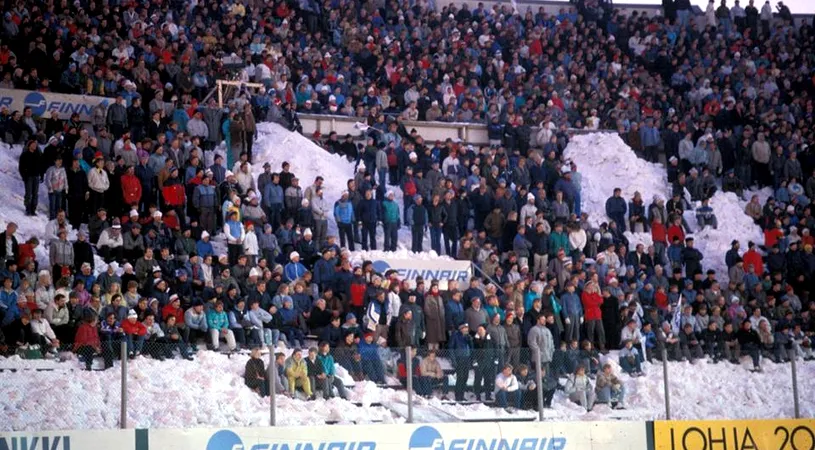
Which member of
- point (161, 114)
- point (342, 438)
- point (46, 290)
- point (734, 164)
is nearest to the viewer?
point (342, 438)

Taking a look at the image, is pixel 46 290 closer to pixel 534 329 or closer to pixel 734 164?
pixel 534 329

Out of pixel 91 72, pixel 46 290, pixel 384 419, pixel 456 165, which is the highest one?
pixel 91 72

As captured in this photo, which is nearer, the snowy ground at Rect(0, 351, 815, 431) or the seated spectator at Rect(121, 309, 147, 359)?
the snowy ground at Rect(0, 351, 815, 431)

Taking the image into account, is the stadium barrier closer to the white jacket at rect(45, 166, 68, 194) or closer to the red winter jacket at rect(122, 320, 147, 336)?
the red winter jacket at rect(122, 320, 147, 336)

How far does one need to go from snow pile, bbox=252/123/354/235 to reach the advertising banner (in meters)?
13.7

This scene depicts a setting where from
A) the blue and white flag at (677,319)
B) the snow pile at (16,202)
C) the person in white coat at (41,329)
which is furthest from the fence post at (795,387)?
the snow pile at (16,202)

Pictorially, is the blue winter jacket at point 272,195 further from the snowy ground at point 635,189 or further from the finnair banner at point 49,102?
the snowy ground at point 635,189

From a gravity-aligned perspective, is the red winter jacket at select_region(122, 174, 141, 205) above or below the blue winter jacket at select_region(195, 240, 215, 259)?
above

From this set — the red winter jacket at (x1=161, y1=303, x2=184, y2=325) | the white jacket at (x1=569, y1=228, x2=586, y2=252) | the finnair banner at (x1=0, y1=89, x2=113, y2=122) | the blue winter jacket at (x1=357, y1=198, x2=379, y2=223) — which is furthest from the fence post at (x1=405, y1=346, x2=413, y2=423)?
the finnair banner at (x1=0, y1=89, x2=113, y2=122)

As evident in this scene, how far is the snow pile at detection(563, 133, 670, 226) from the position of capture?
3247 cm

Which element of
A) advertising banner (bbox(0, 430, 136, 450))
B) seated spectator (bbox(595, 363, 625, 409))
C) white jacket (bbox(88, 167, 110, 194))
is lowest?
seated spectator (bbox(595, 363, 625, 409))

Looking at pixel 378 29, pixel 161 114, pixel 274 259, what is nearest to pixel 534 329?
pixel 274 259

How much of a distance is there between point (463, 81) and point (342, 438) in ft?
61.9

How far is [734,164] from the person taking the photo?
33.4 m
